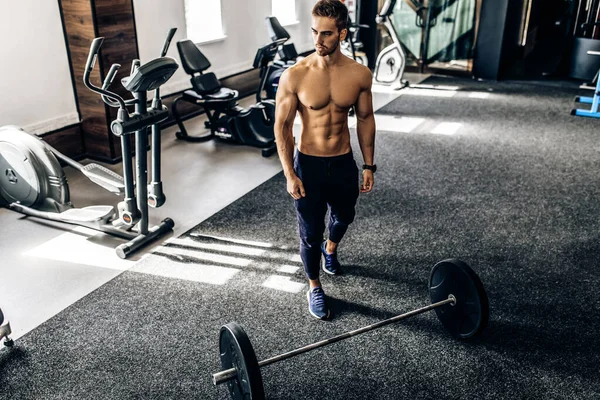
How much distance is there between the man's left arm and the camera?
2.16 meters

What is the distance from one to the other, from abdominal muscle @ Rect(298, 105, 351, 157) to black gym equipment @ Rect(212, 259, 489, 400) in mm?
722

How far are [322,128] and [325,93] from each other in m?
0.16

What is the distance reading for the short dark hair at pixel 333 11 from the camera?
76.6 inches

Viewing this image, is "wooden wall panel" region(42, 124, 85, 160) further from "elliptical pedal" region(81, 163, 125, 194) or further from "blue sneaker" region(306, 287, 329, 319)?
"blue sneaker" region(306, 287, 329, 319)

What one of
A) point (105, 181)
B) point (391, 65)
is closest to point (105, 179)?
point (105, 181)

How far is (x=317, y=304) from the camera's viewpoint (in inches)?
99.4

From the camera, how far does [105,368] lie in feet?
7.20

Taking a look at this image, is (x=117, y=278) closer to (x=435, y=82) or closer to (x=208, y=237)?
(x=208, y=237)

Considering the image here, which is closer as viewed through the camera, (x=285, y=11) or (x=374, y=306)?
(x=374, y=306)

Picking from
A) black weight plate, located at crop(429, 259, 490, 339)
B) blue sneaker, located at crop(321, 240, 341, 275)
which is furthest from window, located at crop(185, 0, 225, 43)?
black weight plate, located at crop(429, 259, 490, 339)

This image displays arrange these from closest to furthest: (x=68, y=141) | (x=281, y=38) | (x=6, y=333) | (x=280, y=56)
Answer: (x=6, y=333), (x=68, y=141), (x=281, y=38), (x=280, y=56)

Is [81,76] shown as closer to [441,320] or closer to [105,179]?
[105,179]

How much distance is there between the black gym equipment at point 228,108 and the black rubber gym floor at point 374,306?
767 millimetres

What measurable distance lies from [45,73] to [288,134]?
2912mm
